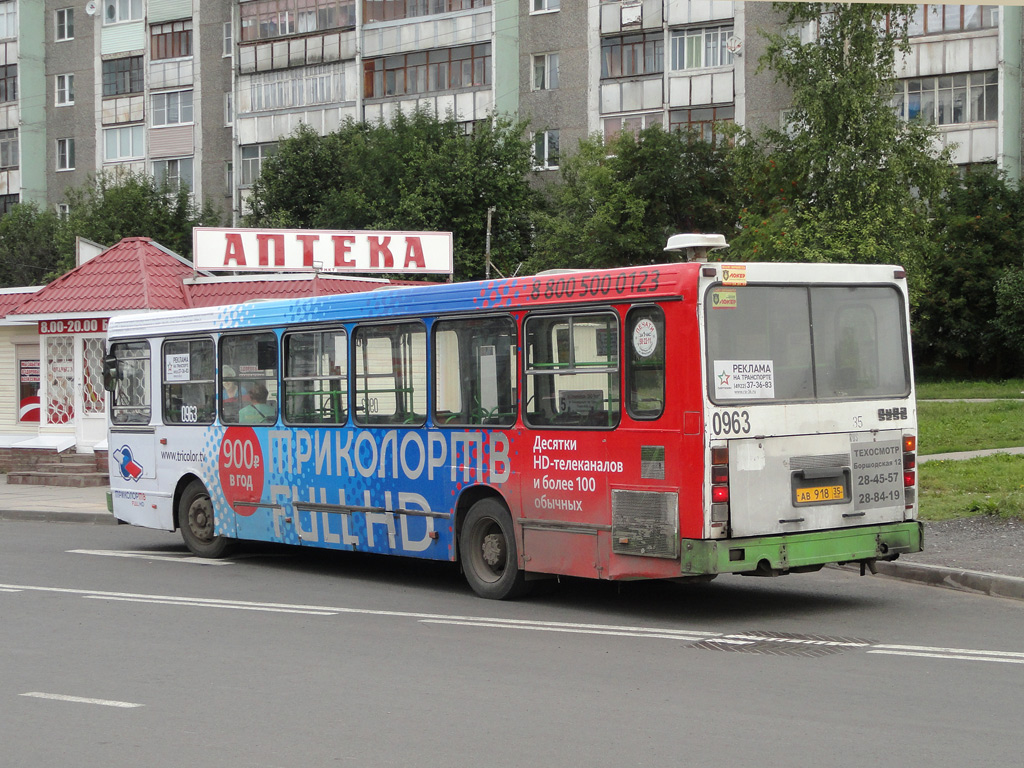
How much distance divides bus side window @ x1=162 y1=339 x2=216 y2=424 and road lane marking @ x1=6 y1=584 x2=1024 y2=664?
2920 mm

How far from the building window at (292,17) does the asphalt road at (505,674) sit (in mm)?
41697

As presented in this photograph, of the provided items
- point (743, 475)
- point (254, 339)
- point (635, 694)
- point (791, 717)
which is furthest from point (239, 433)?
point (791, 717)

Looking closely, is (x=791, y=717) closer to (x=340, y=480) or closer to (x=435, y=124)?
(x=340, y=480)

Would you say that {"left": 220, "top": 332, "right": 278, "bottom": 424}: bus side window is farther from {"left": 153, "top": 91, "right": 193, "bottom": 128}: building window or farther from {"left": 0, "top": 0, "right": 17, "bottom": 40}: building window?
{"left": 0, "top": 0, "right": 17, "bottom": 40}: building window

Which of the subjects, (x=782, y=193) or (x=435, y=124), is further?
(x=435, y=124)

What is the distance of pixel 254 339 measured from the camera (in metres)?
13.6

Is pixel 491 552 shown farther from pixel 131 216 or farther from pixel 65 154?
pixel 65 154

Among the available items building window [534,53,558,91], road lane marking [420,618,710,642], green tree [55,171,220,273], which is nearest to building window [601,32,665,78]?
building window [534,53,558,91]

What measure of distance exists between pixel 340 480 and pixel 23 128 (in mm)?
57100

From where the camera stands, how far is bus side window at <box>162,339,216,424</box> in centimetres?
1422

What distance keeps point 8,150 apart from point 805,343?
6168cm

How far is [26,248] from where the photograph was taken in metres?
57.8

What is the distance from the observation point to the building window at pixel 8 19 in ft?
209

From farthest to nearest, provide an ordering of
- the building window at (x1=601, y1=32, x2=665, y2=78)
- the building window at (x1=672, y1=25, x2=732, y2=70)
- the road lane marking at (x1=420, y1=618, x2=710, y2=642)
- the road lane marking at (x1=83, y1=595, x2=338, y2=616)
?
1. the building window at (x1=601, y1=32, x2=665, y2=78)
2. the building window at (x1=672, y1=25, x2=732, y2=70)
3. the road lane marking at (x1=83, y1=595, x2=338, y2=616)
4. the road lane marking at (x1=420, y1=618, x2=710, y2=642)
